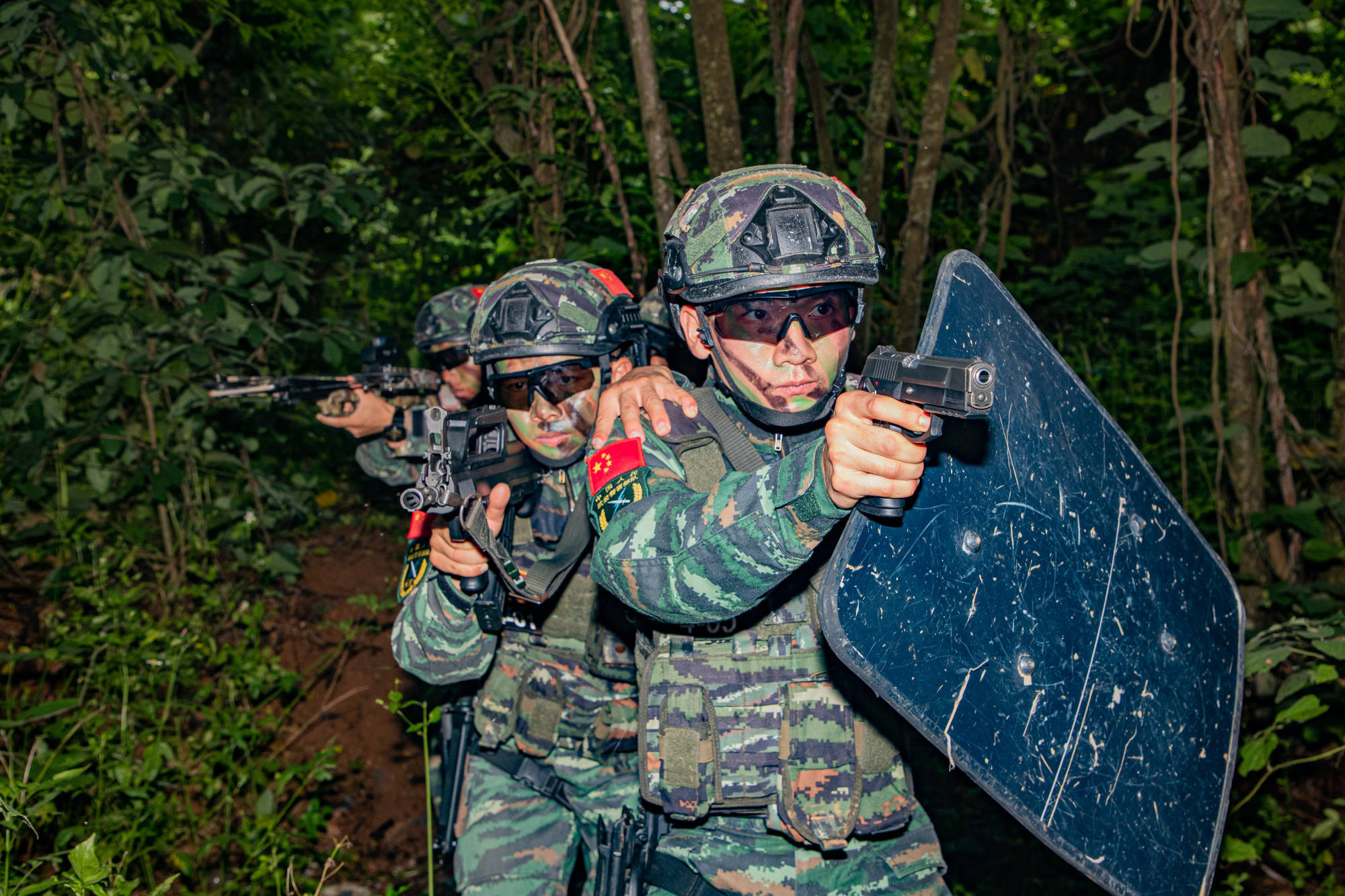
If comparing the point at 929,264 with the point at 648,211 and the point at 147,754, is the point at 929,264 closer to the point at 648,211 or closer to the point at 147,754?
the point at 648,211

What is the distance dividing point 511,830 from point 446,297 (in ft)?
9.35

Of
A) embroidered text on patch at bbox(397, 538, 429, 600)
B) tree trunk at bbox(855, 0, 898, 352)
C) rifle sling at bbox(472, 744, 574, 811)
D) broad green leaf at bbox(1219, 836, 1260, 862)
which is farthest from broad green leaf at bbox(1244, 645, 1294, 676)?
embroidered text on patch at bbox(397, 538, 429, 600)

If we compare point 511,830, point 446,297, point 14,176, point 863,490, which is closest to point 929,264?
point 446,297

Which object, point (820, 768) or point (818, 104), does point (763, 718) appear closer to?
point (820, 768)

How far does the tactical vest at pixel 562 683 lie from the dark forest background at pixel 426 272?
0.68m

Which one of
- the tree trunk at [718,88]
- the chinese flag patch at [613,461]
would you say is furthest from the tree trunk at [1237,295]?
the chinese flag patch at [613,461]

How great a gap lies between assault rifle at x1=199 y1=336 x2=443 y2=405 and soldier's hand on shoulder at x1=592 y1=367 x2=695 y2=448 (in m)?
3.03

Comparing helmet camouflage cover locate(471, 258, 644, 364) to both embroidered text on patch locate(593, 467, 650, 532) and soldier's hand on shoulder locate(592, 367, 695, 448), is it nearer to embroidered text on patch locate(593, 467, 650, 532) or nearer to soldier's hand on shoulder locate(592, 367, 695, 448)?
soldier's hand on shoulder locate(592, 367, 695, 448)

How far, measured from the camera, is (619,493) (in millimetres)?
1845

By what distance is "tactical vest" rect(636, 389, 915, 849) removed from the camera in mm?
2018

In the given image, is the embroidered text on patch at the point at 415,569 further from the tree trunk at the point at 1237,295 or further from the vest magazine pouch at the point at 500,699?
the tree trunk at the point at 1237,295

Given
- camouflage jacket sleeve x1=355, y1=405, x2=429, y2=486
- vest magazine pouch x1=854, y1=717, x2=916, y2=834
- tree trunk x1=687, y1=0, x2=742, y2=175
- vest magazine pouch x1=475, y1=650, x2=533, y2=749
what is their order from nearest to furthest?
vest magazine pouch x1=854, y1=717, x2=916, y2=834, vest magazine pouch x1=475, y1=650, x2=533, y2=749, tree trunk x1=687, y1=0, x2=742, y2=175, camouflage jacket sleeve x1=355, y1=405, x2=429, y2=486

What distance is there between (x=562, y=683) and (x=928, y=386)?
6.49 feet

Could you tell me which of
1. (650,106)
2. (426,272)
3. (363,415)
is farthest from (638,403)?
(426,272)
